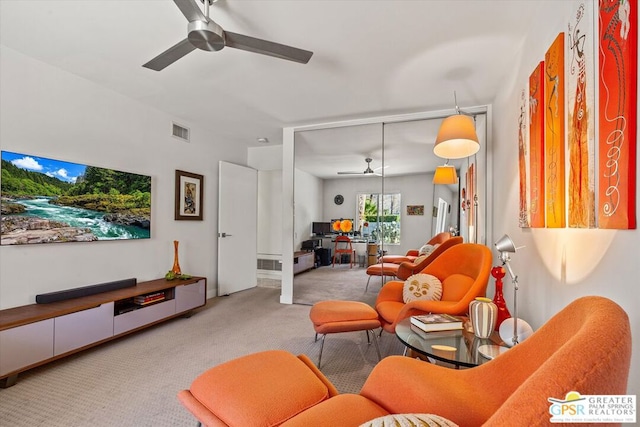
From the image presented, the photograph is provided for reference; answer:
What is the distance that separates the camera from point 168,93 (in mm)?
3355

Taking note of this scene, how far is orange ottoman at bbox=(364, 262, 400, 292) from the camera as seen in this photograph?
3939mm

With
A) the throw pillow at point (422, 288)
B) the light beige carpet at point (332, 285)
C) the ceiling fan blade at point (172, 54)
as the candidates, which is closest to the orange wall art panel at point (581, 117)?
the throw pillow at point (422, 288)

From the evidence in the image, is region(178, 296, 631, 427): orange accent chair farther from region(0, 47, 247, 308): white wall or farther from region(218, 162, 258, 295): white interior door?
region(218, 162, 258, 295): white interior door

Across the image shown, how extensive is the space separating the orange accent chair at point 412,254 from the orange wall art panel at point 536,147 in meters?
1.76

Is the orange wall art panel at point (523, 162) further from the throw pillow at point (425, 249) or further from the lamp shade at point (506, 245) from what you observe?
the throw pillow at point (425, 249)

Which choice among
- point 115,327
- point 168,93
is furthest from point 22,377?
point 168,93

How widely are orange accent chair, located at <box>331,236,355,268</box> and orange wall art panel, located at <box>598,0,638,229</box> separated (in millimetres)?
3352

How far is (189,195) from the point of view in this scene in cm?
429

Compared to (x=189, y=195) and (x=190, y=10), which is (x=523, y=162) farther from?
(x=189, y=195)

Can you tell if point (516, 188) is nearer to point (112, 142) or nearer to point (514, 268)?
point (514, 268)

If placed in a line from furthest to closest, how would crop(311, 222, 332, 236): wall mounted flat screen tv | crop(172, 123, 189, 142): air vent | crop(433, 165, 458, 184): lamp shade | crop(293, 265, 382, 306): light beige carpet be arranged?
crop(311, 222, 332, 236): wall mounted flat screen tv
crop(293, 265, 382, 306): light beige carpet
crop(172, 123, 189, 142): air vent
crop(433, 165, 458, 184): lamp shade

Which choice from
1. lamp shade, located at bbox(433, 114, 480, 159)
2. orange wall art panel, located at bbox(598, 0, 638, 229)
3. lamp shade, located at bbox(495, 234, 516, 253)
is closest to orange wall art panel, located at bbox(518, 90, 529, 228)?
lamp shade, located at bbox(433, 114, 480, 159)

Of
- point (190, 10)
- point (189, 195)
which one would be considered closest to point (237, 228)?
point (189, 195)

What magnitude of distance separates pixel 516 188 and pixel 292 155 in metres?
2.90
